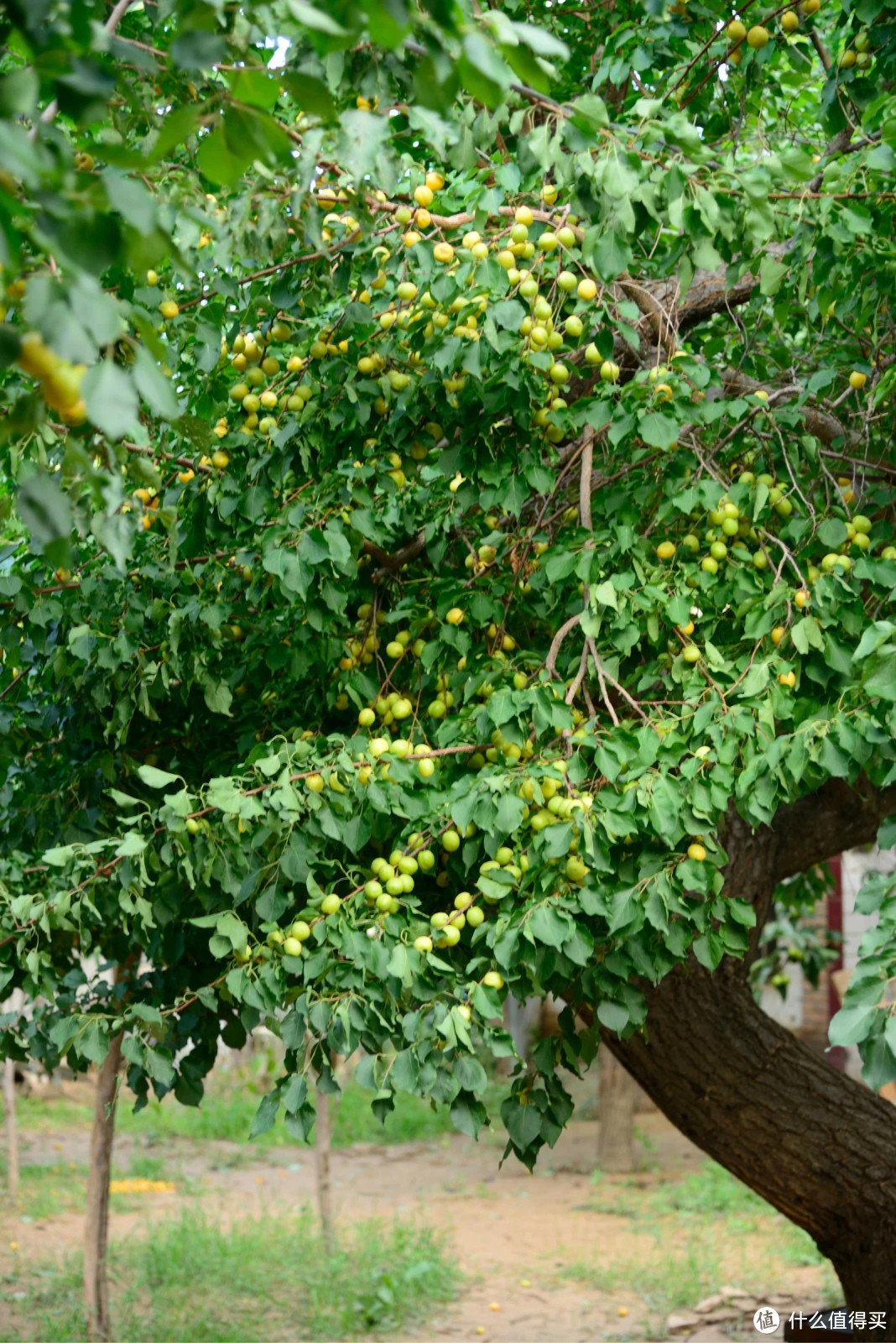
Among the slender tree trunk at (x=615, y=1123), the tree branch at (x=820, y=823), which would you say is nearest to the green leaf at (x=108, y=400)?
the tree branch at (x=820, y=823)

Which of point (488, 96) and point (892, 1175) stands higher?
point (488, 96)

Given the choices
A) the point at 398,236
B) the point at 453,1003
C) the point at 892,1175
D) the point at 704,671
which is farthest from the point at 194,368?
the point at 892,1175

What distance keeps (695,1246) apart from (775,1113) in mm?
3412

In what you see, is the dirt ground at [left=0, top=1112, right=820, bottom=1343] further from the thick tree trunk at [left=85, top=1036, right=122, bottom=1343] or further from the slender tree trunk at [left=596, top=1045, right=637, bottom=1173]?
the thick tree trunk at [left=85, top=1036, right=122, bottom=1343]

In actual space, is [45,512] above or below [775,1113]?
above

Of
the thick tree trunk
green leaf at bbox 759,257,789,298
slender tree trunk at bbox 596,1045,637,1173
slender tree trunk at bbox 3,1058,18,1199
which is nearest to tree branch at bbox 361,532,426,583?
green leaf at bbox 759,257,789,298

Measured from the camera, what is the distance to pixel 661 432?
7.29ft

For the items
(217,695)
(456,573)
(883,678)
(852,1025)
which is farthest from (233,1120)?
(852,1025)

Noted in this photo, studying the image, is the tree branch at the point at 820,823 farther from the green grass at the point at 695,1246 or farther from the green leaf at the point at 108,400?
the green leaf at the point at 108,400

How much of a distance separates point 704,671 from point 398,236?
0.92 m

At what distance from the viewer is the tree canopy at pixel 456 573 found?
1.96 m

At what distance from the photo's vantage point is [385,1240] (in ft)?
21.4

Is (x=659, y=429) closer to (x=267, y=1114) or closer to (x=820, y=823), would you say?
(x=267, y=1114)

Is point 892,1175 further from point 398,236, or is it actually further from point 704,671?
point 398,236
